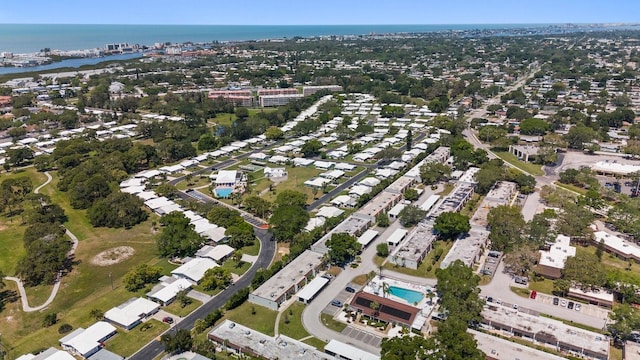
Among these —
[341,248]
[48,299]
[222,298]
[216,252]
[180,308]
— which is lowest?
[48,299]

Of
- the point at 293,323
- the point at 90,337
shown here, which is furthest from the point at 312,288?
the point at 90,337

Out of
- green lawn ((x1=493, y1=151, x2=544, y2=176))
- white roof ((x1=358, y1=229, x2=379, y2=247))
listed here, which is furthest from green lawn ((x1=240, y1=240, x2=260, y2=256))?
green lawn ((x1=493, y1=151, x2=544, y2=176))

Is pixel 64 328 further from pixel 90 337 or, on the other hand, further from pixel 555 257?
pixel 555 257

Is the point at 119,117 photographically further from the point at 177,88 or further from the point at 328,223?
the point at 328,223

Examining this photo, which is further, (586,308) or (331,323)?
(586,308)

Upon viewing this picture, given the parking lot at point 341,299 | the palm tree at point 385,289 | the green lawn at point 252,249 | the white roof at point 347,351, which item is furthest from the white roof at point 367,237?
the white roof at point 347,351

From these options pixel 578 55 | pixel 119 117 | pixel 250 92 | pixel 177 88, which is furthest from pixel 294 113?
pixel 578 55

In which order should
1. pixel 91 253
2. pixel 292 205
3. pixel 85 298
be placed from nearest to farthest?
pixel 85 298 < pixel 91 253 < pixel 292 205
